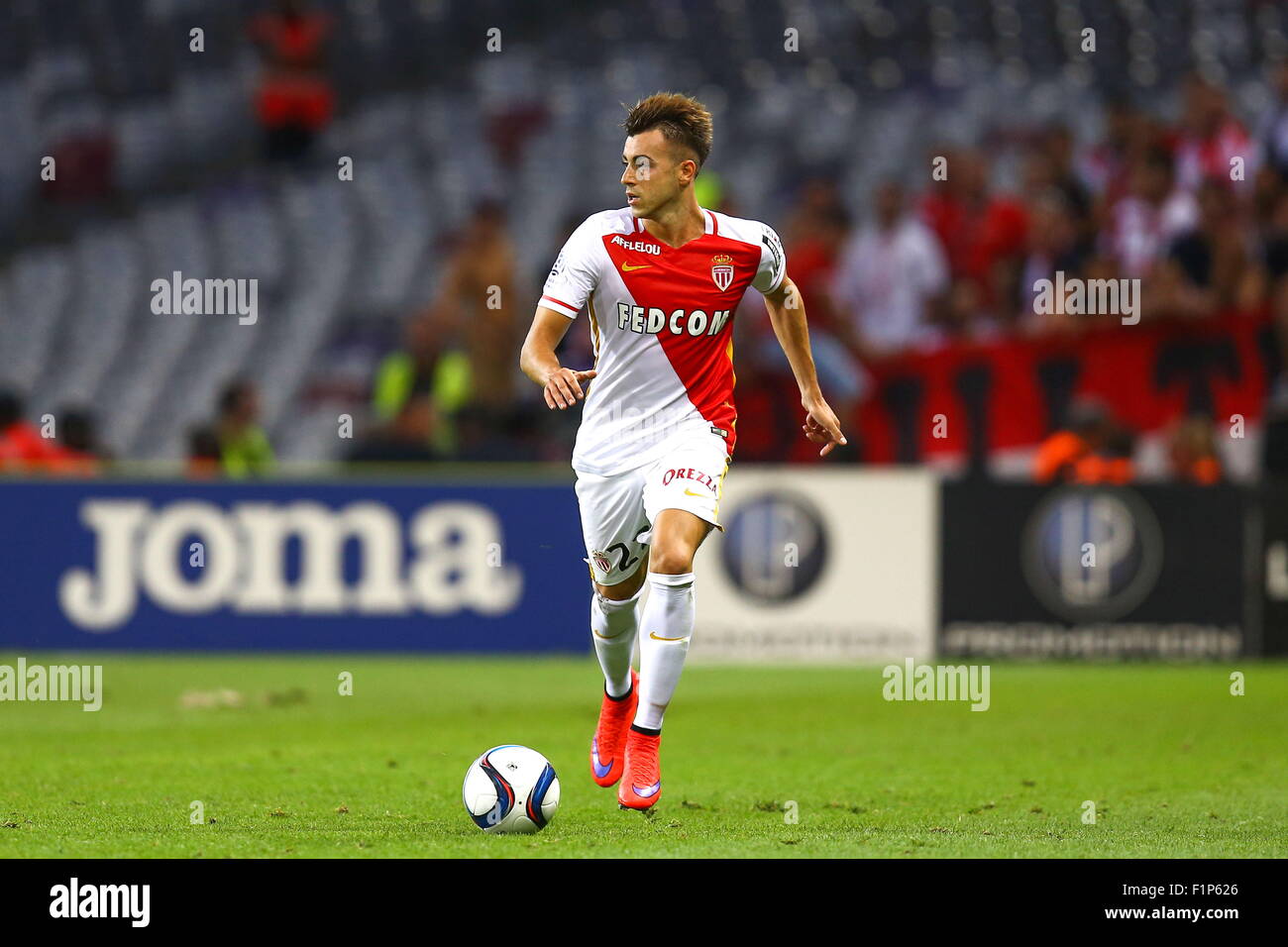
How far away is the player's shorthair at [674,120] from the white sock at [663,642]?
1.62 meters

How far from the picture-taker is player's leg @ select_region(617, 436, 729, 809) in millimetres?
7301

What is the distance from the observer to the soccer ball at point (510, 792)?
6.75 meters

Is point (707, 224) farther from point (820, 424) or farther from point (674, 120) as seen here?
point (820, 424)

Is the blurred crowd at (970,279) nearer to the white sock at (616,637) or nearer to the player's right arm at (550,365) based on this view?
the white sock at (616,637)

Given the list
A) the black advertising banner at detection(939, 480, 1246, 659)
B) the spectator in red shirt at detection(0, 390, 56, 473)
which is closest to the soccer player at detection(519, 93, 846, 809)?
the black advertising banner at detection(939, 480, 1246, 659)

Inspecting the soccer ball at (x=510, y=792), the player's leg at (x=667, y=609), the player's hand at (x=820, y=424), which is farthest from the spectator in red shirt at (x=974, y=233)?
the soccer ball at (x=510, y=792)

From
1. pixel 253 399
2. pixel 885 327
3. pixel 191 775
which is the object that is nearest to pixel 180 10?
pixel 253 399

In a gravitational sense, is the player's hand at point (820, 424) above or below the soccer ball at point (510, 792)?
→ above

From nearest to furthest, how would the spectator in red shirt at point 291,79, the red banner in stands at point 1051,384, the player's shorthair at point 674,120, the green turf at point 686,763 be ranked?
the green turf at point 686,763
the player's shorthair at point 674,120
the red banner in stands at point 1051,384
the spectator in red shirt at point 291,79

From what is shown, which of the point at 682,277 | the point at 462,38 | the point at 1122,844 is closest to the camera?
the point at 1122,844

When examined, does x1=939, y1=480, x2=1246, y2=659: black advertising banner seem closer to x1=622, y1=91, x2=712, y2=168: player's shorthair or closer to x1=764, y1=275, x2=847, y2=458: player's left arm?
x1=764, y1=275, x2=847, y2=458: player's left arm

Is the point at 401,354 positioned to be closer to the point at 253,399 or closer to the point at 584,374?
the point at 253,399

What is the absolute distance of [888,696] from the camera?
12.3m

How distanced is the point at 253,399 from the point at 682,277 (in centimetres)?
844
